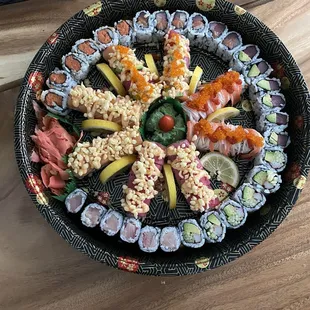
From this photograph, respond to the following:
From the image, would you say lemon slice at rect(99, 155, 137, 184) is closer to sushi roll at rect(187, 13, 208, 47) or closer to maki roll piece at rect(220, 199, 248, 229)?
maki roll piece at rect(220, 199, 248, 229)

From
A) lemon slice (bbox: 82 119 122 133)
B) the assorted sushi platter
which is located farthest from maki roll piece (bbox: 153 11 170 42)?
lemon slice (bbox: 82 119 122 133)

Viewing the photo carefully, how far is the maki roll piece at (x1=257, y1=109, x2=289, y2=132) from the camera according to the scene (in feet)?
6.19

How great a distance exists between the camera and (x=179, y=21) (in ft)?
6.38

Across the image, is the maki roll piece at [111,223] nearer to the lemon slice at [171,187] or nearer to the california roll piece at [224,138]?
the lemon slice at [171,187]

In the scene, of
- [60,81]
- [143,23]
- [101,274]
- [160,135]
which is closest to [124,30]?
[143,23]

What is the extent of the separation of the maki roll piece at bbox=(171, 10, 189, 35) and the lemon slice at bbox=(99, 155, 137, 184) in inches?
19.7

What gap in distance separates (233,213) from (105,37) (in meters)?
0.76

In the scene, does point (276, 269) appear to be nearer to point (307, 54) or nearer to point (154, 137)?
point (154, 137)

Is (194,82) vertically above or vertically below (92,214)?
above

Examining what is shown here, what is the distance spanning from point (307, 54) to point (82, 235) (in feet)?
3.58

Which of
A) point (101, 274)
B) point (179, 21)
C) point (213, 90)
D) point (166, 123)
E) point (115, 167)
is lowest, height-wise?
point (101, 274)

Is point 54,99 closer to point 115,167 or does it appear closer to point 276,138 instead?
point 115,167

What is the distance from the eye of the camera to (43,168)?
1.79 metres

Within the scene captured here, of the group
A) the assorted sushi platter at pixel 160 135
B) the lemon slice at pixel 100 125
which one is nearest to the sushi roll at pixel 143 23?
the assorted sushi platter at pixel 160 135
